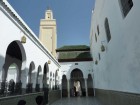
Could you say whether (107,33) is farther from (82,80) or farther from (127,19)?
(82,80)

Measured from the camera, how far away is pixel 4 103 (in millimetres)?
5207

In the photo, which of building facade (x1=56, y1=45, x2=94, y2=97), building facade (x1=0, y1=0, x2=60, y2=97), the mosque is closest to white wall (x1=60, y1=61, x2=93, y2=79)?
building facade (x1=56, y1=45, x2=94, y2=97)

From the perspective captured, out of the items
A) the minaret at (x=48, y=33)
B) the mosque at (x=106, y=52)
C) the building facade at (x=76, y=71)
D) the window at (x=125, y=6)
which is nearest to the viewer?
the mosque at (x=106, y=52)

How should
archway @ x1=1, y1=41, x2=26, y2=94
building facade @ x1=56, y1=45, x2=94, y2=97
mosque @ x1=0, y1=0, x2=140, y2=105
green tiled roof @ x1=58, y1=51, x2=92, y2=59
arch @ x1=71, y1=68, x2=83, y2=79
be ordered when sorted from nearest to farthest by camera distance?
mosque @ x1=0, y1=0, x2=140, y2=105 → archway @ x1=1, y1=41, x2=26, y2=94 → building facade @ x1=56, y1=45, x2=94, y2=97 → arch @ x1=71, y1=68, x2=83, y2=79 → green tiled roof @ x1=58, y1=51, x2=92, y2=59

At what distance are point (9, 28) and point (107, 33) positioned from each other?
517 centimetres

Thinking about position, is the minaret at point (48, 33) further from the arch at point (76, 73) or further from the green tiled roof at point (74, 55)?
the arch at point (76, 73)

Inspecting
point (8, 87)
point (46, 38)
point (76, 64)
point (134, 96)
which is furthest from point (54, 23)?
point (134, 96)

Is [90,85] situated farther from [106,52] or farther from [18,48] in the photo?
[18,48]

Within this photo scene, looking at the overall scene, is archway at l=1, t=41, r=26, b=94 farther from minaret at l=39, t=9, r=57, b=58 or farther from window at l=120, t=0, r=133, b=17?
minaret at l=39, t=9, r=57, b=58

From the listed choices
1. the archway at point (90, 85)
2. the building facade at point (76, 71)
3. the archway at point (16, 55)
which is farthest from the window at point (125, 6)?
the archway at point (90, 85)

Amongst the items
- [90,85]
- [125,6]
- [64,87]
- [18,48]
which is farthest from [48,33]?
[125,6]

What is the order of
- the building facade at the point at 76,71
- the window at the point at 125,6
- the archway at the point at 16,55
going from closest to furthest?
the window at the point at 125,6 < the archway at the point at 16,55 < the building facade at the point at 76,71

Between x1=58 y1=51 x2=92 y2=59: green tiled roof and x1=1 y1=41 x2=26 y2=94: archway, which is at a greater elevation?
x1=58 y1=51 x2=92 y2=59: green tiled roof

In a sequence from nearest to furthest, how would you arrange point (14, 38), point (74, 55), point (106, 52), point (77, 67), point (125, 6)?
point (125, 6) → point (14, 38) → point (106, 52) → point (77, 67) → point (74, 55)
